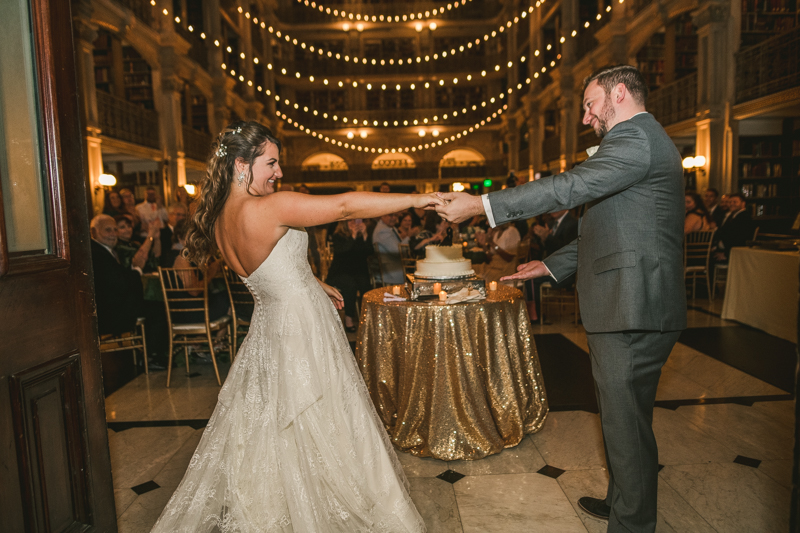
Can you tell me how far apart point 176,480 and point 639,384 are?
222cm

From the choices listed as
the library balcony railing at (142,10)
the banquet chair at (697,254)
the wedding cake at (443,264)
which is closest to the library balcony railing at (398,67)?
the library balcony railing at (142,10)

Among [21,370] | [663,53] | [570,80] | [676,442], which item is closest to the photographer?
[21,370]

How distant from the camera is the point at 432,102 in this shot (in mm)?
23453

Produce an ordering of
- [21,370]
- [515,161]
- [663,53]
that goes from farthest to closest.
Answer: [515,161]
[663,53]
[21,370]

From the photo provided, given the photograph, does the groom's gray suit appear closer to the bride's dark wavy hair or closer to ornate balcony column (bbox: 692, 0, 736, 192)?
the bride's dark wavy hair

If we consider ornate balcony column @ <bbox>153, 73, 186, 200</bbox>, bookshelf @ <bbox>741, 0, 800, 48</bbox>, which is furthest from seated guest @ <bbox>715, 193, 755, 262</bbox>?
ornate balcony column @ <bbox>153, 73, 186, 200</bbox>

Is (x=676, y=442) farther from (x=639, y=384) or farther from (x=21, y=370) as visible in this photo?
(x=21, y=370)

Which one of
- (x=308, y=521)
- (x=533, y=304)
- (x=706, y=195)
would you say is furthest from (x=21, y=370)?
(x=706, y=195)

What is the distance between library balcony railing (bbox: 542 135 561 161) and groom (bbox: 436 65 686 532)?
1475 centimetres

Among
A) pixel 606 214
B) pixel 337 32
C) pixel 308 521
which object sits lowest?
pixel 308 521

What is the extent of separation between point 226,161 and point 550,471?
2085 millimetres

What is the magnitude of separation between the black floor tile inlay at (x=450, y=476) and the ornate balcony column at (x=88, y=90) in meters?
8.54

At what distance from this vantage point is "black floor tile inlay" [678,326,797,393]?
13.3ft

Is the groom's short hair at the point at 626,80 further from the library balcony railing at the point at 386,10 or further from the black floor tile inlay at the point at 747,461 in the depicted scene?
the library balcony railing at the point at 386,10
